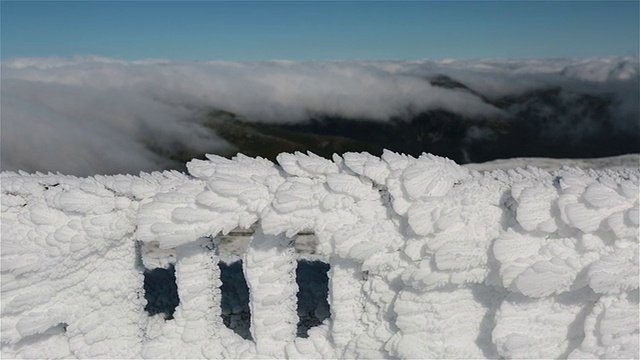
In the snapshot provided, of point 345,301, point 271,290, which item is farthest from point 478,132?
point 271,290

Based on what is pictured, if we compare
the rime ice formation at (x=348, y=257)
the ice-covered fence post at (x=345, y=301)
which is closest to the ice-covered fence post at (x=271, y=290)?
the rime ice formation at (x=348, y=257)

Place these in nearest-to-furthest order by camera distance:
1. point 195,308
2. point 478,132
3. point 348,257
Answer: point 348,257 → point 195,308 → point 478,132

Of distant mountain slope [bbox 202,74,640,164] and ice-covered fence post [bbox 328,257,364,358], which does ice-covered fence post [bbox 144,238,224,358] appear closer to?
ice-covered fence post [bbox 328,257,364,358]

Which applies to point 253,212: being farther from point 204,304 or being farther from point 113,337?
point 113,337

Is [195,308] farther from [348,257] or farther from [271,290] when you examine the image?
[348,257]

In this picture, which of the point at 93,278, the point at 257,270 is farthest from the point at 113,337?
the point at 257,270

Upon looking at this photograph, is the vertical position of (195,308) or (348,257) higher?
(348,257)
